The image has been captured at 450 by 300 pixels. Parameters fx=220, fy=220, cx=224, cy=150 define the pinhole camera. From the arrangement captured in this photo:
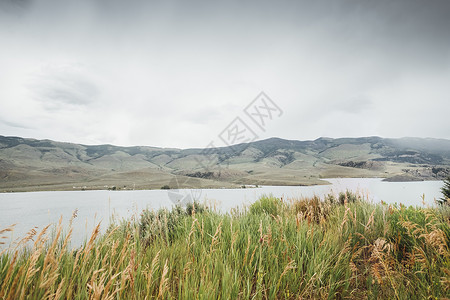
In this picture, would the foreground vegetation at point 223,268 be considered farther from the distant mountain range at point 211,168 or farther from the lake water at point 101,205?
the distant mountain range at point 211,168

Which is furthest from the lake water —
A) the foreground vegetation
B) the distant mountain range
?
the distant mountain range

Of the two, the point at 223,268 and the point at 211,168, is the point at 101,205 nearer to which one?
the point at 223,268

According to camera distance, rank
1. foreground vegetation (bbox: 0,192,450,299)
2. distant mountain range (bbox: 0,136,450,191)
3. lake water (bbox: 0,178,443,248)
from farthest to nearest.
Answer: distant mountain range (bbox: 0,136,450,191) < lake water (bbox: 0,178,443,248) < foreground vegetation (bbox: 0,192,450,299)

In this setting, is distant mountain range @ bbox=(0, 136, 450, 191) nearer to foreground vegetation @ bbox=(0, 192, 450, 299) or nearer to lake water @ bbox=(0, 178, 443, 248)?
lake water @ bbox=(0, 178, 443, 248)

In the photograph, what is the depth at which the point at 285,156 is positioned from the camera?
433 feet

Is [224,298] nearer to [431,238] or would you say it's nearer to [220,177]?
[431,238]

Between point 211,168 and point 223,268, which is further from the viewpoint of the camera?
point 211,168

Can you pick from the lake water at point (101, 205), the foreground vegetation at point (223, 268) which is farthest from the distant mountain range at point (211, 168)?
the foreground vegetation at point (223, 268)

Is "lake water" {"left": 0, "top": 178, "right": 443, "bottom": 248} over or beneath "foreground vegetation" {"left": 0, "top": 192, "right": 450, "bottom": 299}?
beneath

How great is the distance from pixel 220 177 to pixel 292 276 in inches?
1837

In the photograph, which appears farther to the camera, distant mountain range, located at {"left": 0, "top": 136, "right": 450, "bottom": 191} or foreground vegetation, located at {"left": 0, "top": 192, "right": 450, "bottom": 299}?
distant mountain range, located at {"left": 0, "top": 136, "right": 450, "bottom": 191}

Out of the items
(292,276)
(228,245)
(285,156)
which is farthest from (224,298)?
(285,156)

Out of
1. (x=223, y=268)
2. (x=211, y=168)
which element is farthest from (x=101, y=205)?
(x=211, y=168)

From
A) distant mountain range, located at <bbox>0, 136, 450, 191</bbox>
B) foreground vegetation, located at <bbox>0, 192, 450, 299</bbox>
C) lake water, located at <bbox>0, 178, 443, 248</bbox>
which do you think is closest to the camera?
foreground vegetation, located at <bbox>0, 192, 450, 299</bbox>
